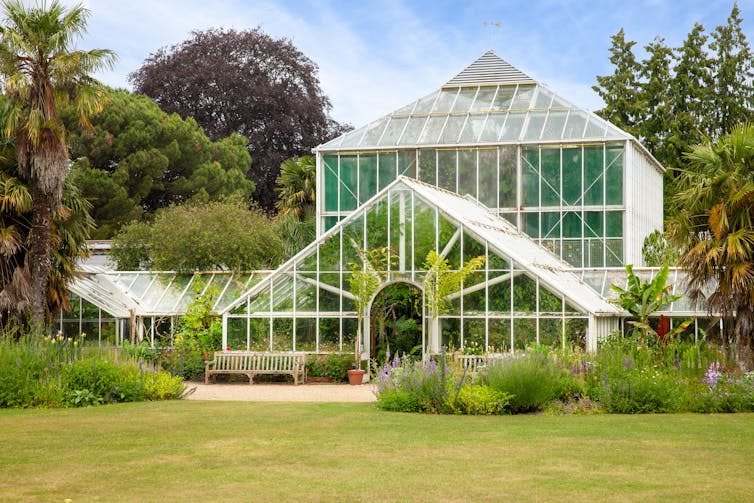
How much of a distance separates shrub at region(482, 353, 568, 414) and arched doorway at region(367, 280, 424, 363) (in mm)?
8306

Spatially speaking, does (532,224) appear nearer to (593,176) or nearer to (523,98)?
(593,176)

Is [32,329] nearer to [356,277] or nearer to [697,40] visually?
[356,277]

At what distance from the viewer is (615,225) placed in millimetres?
28625

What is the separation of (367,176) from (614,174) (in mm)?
6750

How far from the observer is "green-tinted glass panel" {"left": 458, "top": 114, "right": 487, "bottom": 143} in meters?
29.7

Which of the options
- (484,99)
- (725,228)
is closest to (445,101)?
(484,99)

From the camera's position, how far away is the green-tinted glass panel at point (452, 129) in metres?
29.9

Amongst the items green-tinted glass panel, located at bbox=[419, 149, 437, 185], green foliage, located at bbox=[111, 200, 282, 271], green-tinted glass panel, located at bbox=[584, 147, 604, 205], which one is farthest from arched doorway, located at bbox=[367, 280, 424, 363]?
green-tinted glass panel, located at bbox=[584, 147, 604, 205]

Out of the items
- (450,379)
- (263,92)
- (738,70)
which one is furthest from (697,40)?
(450,379)

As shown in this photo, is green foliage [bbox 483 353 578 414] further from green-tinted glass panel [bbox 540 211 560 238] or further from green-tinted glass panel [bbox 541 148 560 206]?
green-tinted glass panel [bbox 541 148 560 206]

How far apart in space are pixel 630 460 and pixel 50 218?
14651 millimetres

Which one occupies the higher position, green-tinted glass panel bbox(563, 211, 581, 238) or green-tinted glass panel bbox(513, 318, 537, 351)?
green-tinted glass panel bbox(563, 211, 581, 238)

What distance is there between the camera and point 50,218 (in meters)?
21.8

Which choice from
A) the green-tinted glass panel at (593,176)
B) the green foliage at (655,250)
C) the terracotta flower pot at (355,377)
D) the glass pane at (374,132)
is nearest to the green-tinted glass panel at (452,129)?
the glass pane at (374,132)
